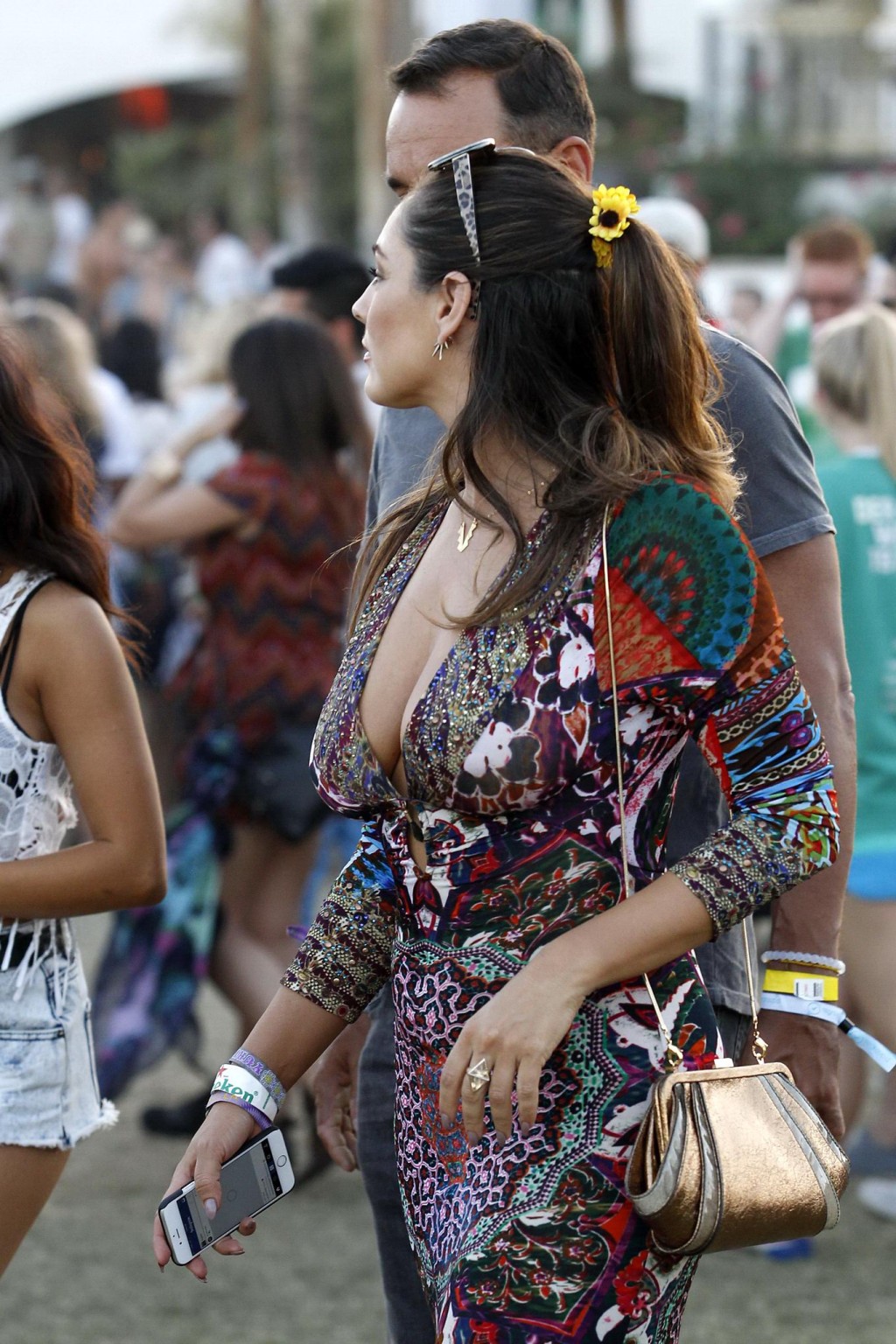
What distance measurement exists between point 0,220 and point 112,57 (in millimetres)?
19240

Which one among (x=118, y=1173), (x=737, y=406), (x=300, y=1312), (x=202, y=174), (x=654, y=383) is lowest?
(x=202, y=174)

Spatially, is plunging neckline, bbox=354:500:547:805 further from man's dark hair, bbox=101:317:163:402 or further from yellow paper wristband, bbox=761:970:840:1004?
man's dark hair, bbox=101:317:163:402

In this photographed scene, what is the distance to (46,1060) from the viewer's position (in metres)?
2.68

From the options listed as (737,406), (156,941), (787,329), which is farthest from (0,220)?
(737,406)

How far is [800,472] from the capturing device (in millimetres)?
2521

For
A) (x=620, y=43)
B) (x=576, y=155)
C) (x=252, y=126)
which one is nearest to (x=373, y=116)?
(x=620, y=43)

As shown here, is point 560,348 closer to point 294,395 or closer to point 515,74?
point 515,74

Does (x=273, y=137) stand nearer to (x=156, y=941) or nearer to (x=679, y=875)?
(x=156, y=941)

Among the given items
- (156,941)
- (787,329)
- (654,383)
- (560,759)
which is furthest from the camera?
(787,329)

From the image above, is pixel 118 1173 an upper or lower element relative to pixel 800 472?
lower

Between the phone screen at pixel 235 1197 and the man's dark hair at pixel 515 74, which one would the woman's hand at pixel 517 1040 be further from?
the man's dark hair at pixel 515 74

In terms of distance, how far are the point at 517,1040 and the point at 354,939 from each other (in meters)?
0.45

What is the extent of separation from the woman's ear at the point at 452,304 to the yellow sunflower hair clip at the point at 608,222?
0.15 meters

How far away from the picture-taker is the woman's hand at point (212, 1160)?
2.21 meters
